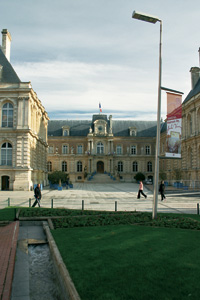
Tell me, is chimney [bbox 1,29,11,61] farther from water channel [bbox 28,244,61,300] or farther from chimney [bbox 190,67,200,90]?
water channel [bbox 28,244,61,300]

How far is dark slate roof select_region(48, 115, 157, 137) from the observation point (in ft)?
228

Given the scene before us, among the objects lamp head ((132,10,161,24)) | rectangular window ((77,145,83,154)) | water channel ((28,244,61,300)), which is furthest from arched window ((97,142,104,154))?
water channel ((28,244,61,300))

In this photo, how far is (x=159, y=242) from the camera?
834cm

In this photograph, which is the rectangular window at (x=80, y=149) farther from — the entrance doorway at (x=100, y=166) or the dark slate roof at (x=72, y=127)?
the entrance doorway at (x=100, y=166)

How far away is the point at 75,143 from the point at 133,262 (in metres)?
61.9

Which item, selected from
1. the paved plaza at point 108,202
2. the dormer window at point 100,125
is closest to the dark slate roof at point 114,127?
the dormer window at point 100,125

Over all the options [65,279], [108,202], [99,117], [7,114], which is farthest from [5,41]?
[65,279]

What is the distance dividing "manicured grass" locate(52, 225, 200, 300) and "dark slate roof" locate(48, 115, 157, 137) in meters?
60.2

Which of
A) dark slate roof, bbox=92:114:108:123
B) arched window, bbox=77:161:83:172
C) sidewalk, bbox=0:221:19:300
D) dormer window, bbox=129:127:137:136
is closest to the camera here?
sidewalk, bbox=0:221:19:300

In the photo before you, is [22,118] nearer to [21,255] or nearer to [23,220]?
[23,220]

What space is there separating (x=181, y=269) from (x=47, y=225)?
23.4ft

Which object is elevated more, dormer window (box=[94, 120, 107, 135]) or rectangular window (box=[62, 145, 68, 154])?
dormer window (box=[94, 120, 107, 135])

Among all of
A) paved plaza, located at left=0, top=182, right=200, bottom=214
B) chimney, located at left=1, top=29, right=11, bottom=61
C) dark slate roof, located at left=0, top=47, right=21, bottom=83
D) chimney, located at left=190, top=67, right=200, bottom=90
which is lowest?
paved plaza, located at left=0, top=182, right=200, bottom=214

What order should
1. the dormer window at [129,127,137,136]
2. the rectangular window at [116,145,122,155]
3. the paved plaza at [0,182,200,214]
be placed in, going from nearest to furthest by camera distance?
the paved plaza at [0,182,200,214] → the rectangular window at [116,145,122,155] → the dormer window at [129,127,137,136]
